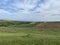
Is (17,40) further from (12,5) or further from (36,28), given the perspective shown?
(12,5)

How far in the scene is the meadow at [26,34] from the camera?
2002 mm

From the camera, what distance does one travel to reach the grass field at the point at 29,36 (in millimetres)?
1994

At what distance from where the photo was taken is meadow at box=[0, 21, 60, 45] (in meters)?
2.00

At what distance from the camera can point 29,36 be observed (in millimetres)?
2094

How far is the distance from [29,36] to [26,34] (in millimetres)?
63

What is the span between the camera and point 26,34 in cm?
213

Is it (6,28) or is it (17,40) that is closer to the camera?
(17,40)

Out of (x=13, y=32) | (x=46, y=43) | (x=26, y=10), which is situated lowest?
(x=46, y=43)

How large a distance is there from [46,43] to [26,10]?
607 millimetres

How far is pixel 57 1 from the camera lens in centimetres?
223

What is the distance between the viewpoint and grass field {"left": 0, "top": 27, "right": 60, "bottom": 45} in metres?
1.99

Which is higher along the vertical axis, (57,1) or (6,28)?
(57,1)

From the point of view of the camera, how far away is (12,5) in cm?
226

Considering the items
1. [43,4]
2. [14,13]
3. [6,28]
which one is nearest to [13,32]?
[6,28]
